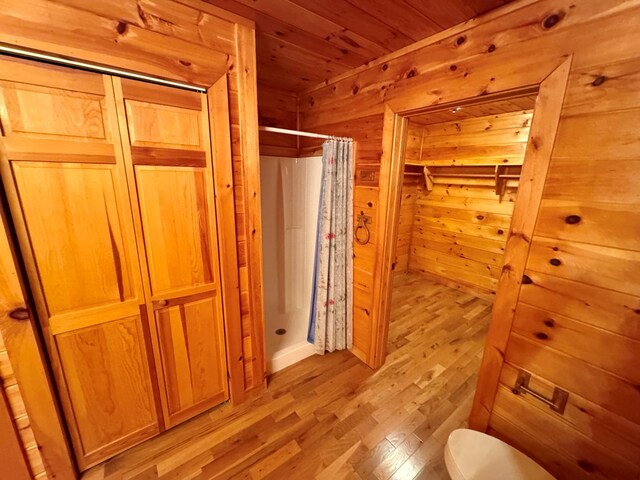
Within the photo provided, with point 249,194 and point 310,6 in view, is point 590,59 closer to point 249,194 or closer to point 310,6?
point 310,6

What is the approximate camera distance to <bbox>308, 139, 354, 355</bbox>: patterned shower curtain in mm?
1960

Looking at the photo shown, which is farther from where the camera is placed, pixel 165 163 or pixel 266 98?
pixel 266 98

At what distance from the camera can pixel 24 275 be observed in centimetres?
106

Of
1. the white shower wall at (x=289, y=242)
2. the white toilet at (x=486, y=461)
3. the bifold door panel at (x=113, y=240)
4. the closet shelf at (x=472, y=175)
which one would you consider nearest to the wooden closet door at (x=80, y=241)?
the bifold door panel at (x=113, y=240)

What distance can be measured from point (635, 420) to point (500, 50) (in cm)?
167

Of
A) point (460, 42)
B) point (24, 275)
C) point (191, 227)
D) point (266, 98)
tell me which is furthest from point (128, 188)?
point (460, 42)

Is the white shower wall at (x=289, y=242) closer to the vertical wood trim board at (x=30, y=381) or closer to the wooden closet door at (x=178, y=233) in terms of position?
the wooden closet door at (x=178, y=233)

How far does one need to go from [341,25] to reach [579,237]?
159 centimetres

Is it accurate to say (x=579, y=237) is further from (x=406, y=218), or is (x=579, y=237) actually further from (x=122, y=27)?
(x=406, y=218)

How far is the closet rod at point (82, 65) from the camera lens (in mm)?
934

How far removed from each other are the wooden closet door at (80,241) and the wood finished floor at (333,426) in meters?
0.32

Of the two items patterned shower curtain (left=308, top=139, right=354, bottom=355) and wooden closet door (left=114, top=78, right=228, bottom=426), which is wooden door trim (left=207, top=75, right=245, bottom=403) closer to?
wooden closet door (left=114, top=78, right=228, bottom=426)

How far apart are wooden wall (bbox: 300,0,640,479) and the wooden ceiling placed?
160 mm

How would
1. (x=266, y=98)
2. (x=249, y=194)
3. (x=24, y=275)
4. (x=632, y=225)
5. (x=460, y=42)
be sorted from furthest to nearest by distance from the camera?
(x=266, y=98), (x=249, y=194), (x=460, y=42), (x=24, y=275), (x=632, y=225)
